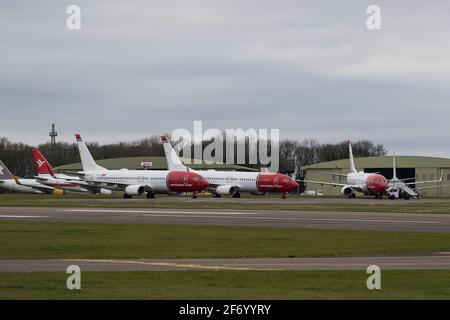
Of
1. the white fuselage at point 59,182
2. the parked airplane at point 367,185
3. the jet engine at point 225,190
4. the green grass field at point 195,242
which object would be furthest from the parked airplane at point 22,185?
the green grass field at point 195,242

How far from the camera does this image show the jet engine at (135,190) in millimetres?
108938

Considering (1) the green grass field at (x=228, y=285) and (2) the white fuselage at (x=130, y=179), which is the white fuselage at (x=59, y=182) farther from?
(1) the green grass field at (x=228, y=285)

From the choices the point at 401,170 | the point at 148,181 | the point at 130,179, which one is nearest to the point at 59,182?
the point at 130,179

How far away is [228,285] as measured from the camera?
2155 centimetres

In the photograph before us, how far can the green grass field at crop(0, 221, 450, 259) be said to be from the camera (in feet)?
101

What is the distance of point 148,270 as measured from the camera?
24.8 meters

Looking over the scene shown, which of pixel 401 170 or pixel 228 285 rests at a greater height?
pixel 401 170

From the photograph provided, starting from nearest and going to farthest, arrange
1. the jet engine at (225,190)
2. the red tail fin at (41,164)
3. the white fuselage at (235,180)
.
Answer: the jet engine at (225,190), the white fuselage at (235,180), the red tail fin at (41,164)

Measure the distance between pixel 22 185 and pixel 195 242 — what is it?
96.0m

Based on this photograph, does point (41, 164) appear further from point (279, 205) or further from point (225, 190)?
point (279, 205)

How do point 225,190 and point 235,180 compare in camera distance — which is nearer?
point 225,190

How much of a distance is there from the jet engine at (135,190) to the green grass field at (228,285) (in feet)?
279

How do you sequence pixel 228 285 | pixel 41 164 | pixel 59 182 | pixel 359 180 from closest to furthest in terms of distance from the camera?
1. pixel 228 285
2. pixel 359 180
3. pixel 41 164
4. pixel 59 182

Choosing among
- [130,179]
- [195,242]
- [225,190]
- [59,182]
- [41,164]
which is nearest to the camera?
[195,242]
